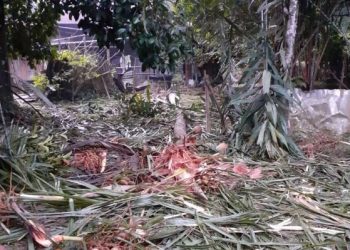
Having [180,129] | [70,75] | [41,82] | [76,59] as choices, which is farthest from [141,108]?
[41,82]

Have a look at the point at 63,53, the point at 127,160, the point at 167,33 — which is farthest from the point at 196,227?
the point at 63,53

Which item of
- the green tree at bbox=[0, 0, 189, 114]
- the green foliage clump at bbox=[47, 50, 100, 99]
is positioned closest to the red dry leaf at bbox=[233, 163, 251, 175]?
the green tree at bbox=[0, 0, 189, 114]

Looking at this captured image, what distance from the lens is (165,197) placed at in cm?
253

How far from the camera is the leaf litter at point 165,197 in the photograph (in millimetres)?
2182

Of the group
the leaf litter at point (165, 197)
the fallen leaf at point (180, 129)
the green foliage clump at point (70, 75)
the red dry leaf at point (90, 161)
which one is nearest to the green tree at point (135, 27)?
the fallen leaf at point (180, 129)

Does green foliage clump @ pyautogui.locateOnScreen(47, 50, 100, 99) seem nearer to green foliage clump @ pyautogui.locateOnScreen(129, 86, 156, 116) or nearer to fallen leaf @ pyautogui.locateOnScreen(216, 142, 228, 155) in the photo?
green foliage clump @ pyautogui.locateOnScreen(129, 86, 156, 116)

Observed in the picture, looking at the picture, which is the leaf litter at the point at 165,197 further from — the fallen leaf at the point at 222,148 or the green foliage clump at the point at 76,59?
the green foliage clump at the point at 76,59

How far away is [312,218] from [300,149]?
123 cm

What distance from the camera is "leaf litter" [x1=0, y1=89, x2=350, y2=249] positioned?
2182 millimetres

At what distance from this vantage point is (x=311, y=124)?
4488 mm

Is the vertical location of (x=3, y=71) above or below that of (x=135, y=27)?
below

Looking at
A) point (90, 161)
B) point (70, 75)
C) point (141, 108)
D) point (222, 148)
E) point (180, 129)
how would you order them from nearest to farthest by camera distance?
point (90, 161)
point (222, 148)
point (180, 129)
point (141, 108)
point (70, 75)

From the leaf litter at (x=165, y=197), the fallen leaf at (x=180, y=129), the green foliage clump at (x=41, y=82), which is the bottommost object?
the leaf litter at (x=165, y=197)

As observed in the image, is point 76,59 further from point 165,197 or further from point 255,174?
point 165,197
